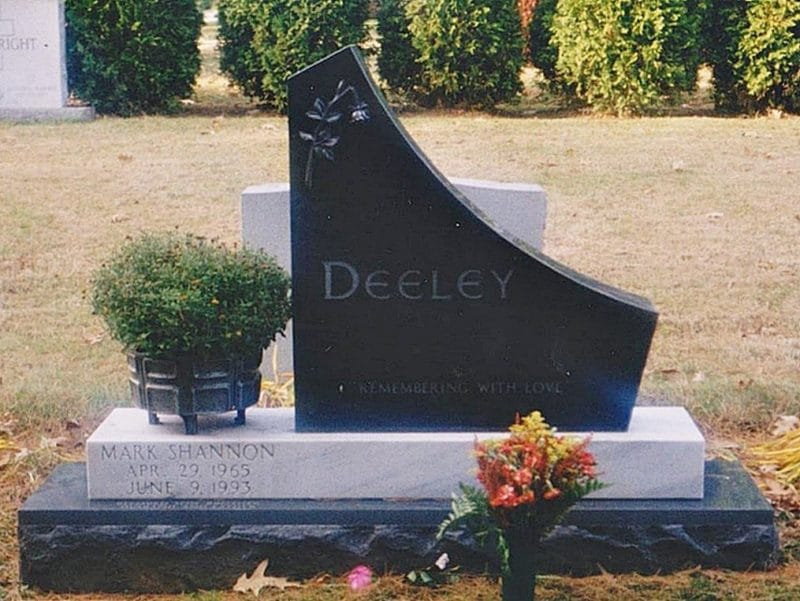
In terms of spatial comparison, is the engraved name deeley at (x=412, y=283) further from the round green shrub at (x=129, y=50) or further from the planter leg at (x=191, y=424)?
the round green shrub at (x=129, y=50)

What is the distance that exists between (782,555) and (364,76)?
2.16m

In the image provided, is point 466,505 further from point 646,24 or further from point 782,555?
point 646,24

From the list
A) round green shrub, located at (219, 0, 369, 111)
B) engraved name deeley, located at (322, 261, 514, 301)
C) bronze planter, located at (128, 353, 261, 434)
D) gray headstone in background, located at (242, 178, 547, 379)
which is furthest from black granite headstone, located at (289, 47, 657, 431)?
round green shrub, located at (219, 0, 369, 111)

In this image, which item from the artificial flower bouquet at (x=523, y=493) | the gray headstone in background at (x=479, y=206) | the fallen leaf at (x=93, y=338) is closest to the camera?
the artificial flower bouquet at (x=523, y=493)

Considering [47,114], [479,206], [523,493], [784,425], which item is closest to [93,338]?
[479,206]

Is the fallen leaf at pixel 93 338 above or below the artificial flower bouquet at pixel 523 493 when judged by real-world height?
below

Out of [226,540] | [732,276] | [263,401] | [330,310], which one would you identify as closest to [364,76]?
[330,310]

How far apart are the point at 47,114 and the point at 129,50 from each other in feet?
3.53

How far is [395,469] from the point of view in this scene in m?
4.66

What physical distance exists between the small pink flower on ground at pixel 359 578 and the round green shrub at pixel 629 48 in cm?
1039

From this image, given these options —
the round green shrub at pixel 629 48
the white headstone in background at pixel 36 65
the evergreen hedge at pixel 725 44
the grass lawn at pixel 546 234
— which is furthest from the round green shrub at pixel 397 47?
the white headstone in background at pixel 36 65

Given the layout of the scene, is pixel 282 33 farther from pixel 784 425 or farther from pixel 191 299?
pixel 191 299

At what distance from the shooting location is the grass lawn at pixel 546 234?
231 inches

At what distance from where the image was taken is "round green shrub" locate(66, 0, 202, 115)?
14578 millimetres
